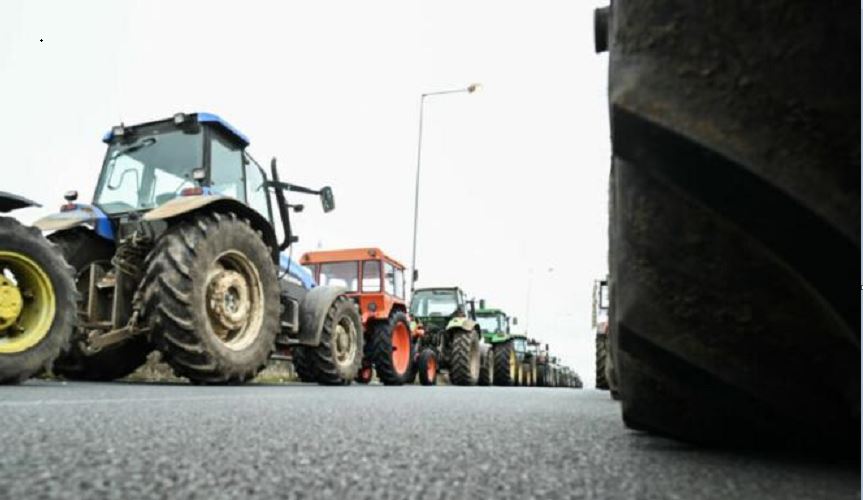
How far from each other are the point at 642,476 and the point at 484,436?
0.56 meters

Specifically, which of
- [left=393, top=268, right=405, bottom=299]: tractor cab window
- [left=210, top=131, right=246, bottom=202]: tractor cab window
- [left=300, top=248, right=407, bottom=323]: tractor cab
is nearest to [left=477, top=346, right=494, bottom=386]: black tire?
[left=393, top=268, right=405, bottom=299]: tractor cab window

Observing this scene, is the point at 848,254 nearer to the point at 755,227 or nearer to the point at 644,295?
the point at 755,227

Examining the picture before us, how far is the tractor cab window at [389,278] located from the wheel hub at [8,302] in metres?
5.57

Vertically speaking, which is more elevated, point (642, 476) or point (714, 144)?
point (714, 144)

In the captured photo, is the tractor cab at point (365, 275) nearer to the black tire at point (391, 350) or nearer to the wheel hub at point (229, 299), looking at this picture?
the black tire at point (391, 350)

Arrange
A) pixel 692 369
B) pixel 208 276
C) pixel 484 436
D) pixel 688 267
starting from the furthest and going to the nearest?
pixel 208 276 < pixel 484 436 < pixel 692 369 < pixel 688 267

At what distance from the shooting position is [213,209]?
192 inches

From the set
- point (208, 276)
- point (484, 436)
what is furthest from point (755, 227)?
point (208, 276)

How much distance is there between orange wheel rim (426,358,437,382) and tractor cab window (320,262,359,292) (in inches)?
76.1

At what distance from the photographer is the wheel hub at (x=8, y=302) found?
3623mm

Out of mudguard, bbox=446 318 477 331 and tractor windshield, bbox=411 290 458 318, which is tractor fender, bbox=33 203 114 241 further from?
tractor windshield, bbox=411 290 458 318

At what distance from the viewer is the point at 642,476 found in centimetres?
103

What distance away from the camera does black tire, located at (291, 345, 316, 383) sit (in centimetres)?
643

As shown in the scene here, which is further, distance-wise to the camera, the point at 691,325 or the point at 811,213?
the point at 691,325
